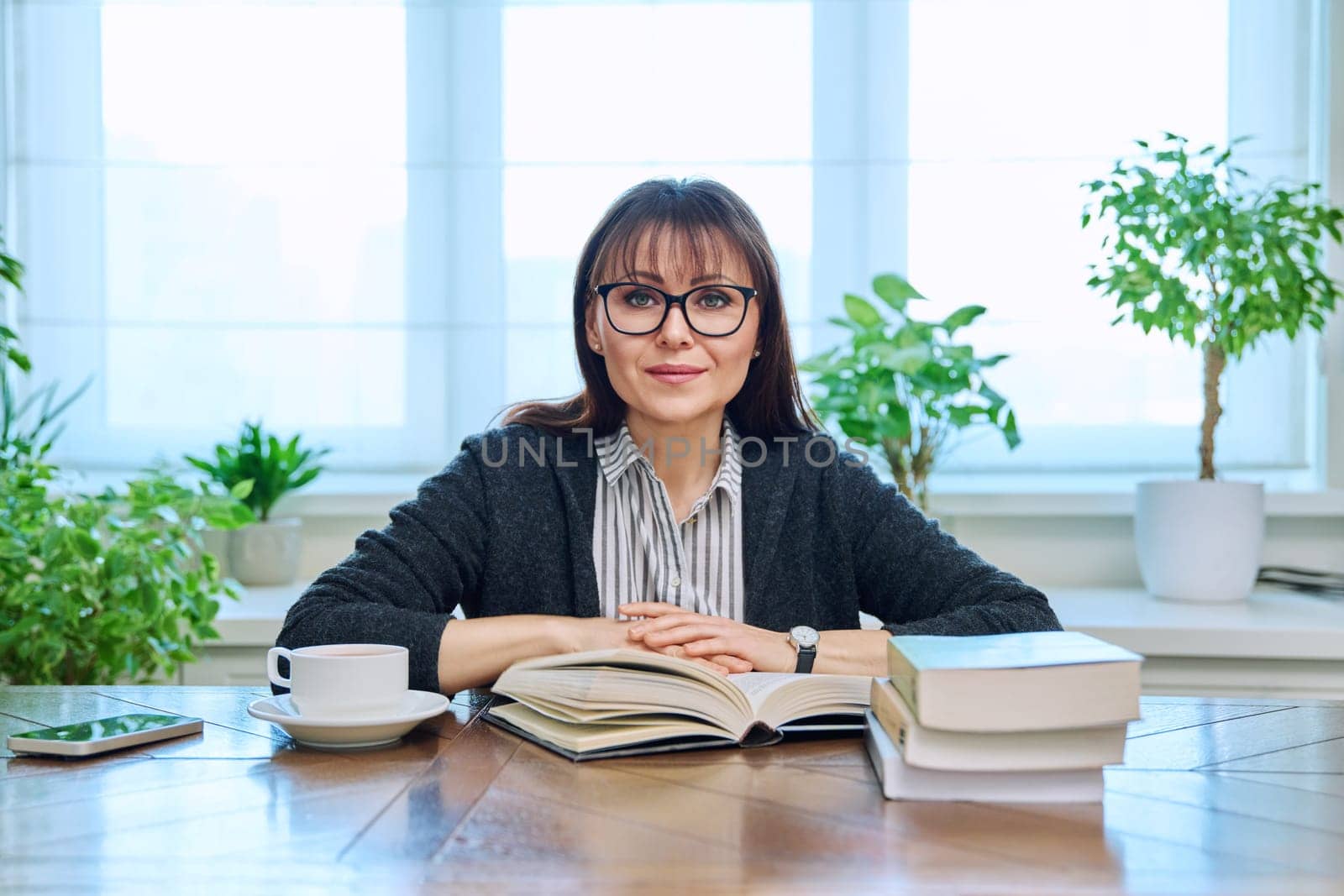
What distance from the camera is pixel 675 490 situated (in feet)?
5.45

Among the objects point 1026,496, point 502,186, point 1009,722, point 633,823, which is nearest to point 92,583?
point 502,186

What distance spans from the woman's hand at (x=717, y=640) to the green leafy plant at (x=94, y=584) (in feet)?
3.22

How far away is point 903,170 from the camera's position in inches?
103

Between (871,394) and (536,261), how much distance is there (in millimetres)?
884

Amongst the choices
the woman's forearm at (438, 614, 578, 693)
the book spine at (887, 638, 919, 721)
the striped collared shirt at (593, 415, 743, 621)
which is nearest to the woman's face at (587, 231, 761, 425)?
the striped collared shirt at (593, 415, 743, 621)

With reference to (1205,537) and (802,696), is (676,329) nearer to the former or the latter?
(802,696)

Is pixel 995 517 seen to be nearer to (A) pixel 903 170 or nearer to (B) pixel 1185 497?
(B) pixel 1185 497

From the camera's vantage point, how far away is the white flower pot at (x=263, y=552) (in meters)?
2.39

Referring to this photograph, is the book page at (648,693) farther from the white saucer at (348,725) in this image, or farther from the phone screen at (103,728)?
the phone screen at (103,728)

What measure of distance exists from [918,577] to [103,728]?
3.15 ft

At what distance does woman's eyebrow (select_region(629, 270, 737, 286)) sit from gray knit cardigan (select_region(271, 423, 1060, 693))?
0.27 m

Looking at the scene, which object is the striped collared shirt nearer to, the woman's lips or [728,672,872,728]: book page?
the woman's lips

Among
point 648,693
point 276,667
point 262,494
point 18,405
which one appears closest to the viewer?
point 648,693

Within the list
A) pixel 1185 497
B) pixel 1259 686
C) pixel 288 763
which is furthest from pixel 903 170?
pixel 288 763
